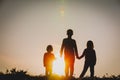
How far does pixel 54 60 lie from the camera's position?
17969 millimetres

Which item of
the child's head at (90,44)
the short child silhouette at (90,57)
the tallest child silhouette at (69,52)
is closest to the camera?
the tallest child silhouette at (69,52)

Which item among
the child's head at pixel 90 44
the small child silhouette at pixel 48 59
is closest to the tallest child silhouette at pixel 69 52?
the child's head at pixel 90 44

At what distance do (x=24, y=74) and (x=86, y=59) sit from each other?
3576 millimetres

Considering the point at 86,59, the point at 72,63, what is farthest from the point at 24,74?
the point at 86,59

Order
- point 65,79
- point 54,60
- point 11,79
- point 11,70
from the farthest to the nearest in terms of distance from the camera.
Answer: point 54,60 → point 11,70 → point 65,79 → point 11,79

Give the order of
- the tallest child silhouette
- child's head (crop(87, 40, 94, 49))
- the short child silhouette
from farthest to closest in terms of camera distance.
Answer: the short child silhouette, child's head (crop(87, 40, 94, 49)), the tallest child silhouette

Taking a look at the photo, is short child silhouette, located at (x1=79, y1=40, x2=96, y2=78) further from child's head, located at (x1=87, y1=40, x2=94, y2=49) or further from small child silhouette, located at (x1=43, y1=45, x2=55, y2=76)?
small child silhouette, located at (x1=43, y1=45, x2=55, y2=76)

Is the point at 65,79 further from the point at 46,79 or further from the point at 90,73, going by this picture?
the point at 90,73

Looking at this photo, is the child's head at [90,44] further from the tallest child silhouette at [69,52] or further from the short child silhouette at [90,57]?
the tallest child silhouette at [69,52]

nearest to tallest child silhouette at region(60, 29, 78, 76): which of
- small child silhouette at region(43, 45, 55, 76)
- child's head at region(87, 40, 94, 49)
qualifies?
child's head at region(87, 40, 94, 49)

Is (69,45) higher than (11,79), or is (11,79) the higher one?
(69,45)

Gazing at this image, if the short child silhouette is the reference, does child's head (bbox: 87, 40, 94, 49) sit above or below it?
above

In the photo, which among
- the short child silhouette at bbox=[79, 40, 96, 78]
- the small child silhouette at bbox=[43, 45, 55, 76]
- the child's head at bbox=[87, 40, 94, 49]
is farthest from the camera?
the small child silhouette at bbox=[43, 45, 55, 76]

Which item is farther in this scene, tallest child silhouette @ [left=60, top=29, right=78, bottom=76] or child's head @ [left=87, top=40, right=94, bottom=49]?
child's head @ [left=87, top=40, right=94, bottom=49]
